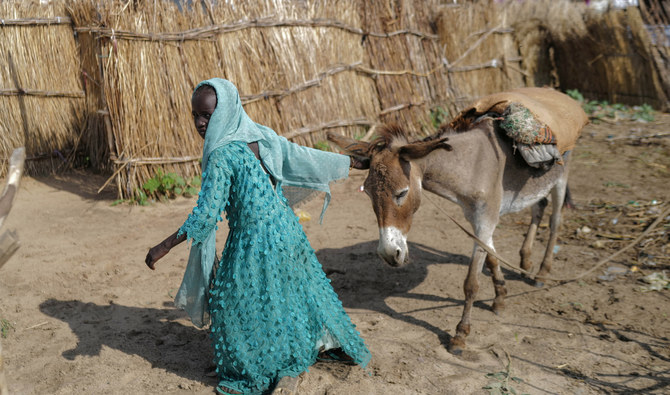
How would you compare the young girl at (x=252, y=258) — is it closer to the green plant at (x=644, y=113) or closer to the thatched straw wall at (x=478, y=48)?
the thatched straw wall at (x=478, y=48)

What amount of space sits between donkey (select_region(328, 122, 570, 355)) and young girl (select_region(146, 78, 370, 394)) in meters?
0.38

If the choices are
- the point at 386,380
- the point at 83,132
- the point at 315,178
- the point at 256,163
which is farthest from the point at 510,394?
the point at 83,132

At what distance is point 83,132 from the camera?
793 cm

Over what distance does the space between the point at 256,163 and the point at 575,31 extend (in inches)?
368

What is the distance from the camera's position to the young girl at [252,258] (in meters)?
2.81

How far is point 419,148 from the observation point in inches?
129

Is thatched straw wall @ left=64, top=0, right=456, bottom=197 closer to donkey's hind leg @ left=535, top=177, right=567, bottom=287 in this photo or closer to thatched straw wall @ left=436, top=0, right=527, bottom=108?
thatched straw wall @ left=436, top=0, right=527, bottom=108

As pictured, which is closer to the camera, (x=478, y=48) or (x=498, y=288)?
(x=498, y=288)

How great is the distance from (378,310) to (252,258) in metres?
1.66

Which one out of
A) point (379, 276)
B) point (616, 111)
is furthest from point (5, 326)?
point (616, 111)

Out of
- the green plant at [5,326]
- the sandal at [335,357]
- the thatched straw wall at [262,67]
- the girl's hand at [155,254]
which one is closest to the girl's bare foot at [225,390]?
the sandal at [335,357]

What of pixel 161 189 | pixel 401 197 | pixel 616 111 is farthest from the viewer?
pixel 616 111

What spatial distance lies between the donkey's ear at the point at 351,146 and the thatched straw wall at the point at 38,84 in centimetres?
564

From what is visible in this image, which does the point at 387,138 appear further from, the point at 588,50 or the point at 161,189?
the point at 588,50
